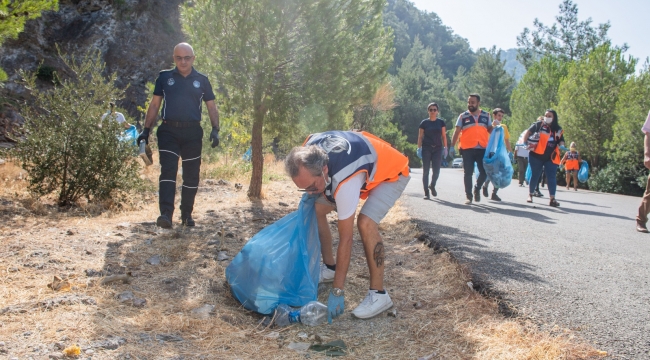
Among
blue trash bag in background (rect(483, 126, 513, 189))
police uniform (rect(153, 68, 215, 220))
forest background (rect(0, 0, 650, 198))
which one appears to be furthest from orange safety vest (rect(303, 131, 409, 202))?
blue trash bag in background (rect(483, 126, 513, 189))

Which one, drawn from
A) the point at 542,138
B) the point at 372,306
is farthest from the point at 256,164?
the point at 372,306

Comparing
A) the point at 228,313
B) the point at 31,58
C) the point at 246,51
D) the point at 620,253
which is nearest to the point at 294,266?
the point at 228,313

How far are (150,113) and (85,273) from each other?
204 centimetres

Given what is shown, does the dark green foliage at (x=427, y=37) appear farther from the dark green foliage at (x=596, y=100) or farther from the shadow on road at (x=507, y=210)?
the shadow on road at (x=507, y=210)

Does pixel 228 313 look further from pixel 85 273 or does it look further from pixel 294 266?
pixel 85 273

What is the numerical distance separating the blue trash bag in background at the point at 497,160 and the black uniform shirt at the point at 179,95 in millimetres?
5032

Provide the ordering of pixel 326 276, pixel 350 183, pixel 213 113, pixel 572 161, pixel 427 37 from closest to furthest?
1. pixel 350 183
2. pixel 326 276
3. pixel 213 113
4. pixel 572 161
5. pixel 427 37

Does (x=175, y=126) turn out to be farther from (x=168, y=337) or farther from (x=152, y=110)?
(x=168, y=337)

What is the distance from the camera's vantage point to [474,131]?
28.0 ft

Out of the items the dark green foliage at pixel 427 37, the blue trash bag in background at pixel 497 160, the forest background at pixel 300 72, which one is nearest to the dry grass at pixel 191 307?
the forest background at pixel 300 72

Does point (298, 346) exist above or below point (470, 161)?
below

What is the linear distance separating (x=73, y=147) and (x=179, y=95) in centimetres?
162

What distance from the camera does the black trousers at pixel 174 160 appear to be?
16.9ft

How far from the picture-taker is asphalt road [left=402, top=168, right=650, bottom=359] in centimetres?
300
